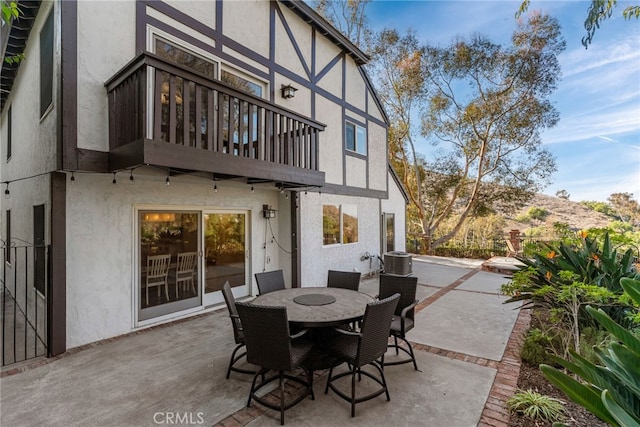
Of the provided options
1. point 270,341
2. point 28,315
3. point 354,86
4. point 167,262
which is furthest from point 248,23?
point 28,315

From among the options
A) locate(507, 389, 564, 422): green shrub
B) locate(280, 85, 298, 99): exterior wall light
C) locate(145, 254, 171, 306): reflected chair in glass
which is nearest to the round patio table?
locate(507, 389, 564, 422): green shrub

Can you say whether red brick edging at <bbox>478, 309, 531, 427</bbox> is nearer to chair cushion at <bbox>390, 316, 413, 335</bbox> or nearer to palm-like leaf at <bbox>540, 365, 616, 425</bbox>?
chair cushion at <bbox>390, 316, 413, 335</bbox>

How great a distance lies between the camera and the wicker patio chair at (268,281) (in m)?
4.79

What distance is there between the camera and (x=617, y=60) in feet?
28.3

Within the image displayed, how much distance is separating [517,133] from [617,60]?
6236 mm

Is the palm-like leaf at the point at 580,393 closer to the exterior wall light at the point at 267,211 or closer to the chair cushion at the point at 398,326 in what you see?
the chair cushion at the point at 398,326

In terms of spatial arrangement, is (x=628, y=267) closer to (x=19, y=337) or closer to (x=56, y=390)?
(x=56, y=390)

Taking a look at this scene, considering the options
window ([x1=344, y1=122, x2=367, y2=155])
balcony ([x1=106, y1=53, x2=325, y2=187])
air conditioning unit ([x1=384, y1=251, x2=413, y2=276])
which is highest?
window ([x1=344, y1=122, x2=367, y2=155])

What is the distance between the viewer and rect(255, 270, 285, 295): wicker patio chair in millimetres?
4789

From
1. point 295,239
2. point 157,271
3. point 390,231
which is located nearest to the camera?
point 157,271

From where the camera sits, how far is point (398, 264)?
9398mm

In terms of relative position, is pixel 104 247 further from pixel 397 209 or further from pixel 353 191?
pixel 397 209

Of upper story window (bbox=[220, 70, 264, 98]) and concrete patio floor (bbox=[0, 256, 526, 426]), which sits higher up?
upper story window (bbox=[220, 70, 264, 98])

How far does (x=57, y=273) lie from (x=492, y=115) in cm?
1735
